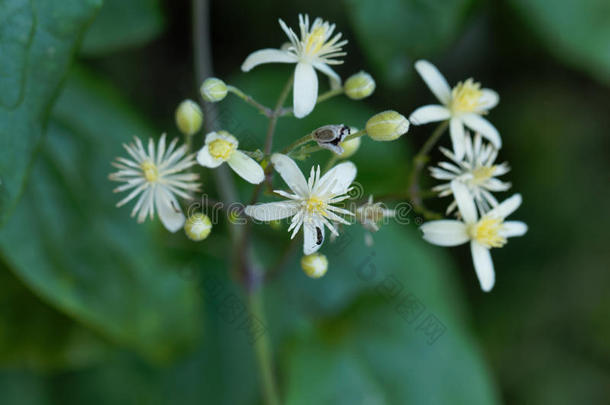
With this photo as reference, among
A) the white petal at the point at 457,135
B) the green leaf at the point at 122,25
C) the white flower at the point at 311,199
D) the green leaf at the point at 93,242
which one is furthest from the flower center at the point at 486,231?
the green leaf at the point at 122,25

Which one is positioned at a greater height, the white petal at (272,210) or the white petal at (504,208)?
the white petal at (272,210)

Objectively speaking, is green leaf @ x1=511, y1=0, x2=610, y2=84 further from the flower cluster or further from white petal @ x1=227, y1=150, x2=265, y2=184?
white petal @ x1=227, y1=150, x2=265, y2=184

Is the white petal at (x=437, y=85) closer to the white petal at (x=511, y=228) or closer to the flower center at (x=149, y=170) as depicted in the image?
the white petal at (x=511, y=228)

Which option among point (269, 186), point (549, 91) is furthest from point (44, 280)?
point (549, 91)

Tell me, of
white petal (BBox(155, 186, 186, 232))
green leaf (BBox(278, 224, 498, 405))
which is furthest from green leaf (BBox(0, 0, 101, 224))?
green leaf (BBox(278, 224, 498, 405))

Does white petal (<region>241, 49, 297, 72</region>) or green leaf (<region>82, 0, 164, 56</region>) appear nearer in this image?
white petal (<region>241, 49, 297, 72</region>)

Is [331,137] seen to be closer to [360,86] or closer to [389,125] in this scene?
[389,125]
